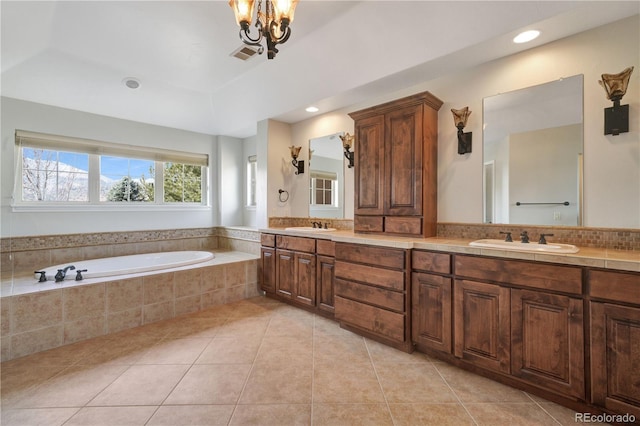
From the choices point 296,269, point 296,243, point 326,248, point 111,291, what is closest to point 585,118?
point 326,248

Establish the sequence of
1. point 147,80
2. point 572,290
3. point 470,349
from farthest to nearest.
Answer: point 147,80, point 470,349, point 572,290

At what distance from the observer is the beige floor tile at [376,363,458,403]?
172 centimetres

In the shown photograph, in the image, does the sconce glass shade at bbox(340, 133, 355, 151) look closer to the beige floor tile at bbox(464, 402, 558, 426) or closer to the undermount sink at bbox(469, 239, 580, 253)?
the undermount sink at bbox(469, 239, 580, 253)

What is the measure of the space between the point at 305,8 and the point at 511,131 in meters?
1.98

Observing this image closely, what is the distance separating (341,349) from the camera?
7.64 ft

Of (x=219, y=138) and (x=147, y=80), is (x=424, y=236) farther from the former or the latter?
(x=219, y=138)

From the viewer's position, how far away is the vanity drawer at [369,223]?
277 cm

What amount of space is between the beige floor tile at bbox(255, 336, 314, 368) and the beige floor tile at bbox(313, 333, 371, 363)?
0.23 ft

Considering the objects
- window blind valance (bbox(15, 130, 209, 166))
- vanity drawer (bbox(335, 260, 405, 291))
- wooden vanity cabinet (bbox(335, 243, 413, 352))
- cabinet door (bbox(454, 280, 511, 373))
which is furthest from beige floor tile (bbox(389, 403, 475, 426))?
window blind valance (bbox(15, 130, 209, 166))

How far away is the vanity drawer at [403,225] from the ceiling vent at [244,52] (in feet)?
7.12

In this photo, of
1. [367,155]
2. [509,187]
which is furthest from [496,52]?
[367,155]

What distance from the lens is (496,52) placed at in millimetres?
2242

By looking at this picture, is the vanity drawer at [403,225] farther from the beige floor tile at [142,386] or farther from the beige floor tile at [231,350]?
the beige floor tile at [142,386]

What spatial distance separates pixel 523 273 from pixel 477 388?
2.63 feet
